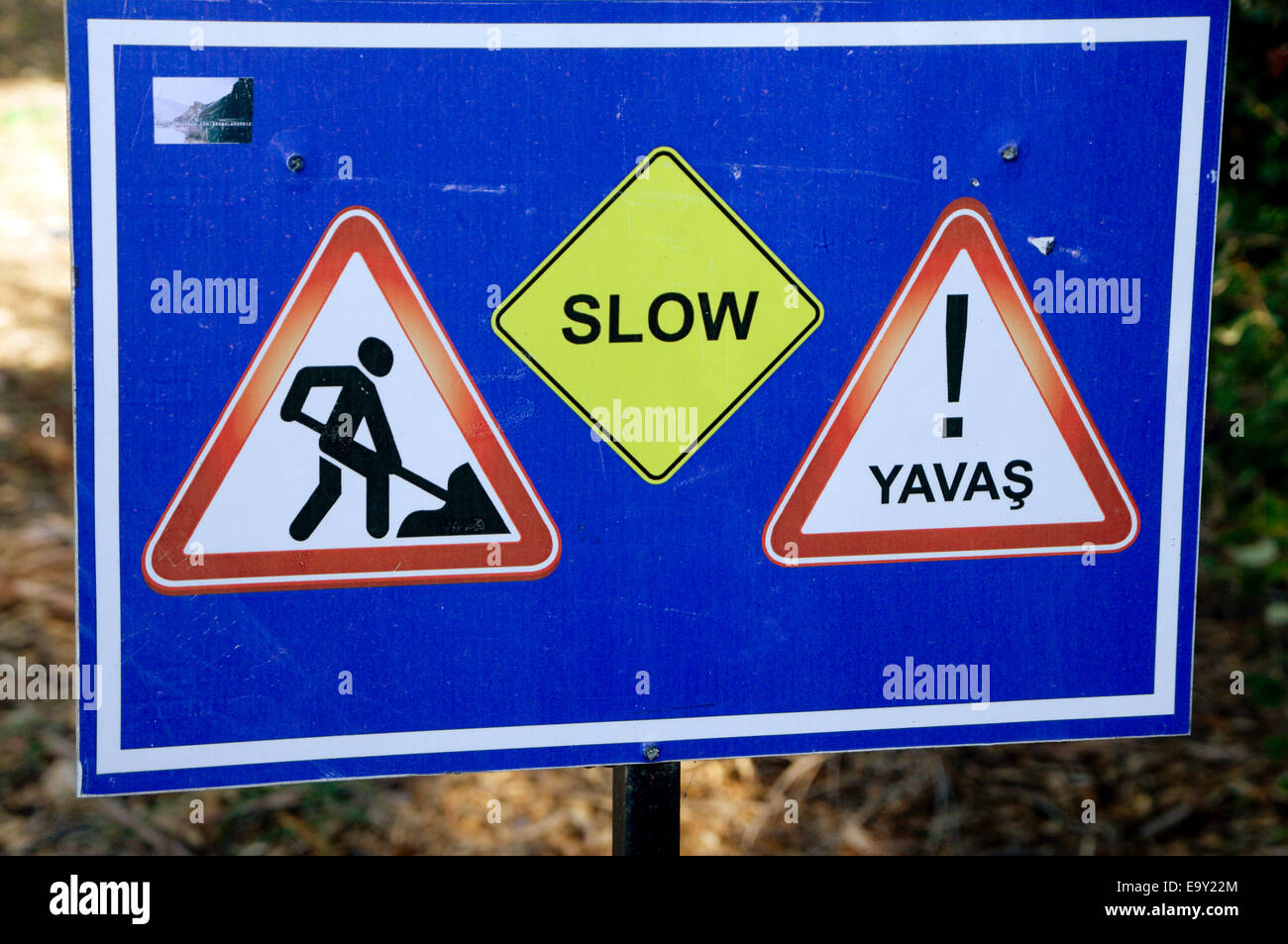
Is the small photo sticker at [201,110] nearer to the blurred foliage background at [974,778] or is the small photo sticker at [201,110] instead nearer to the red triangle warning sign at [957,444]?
the red triangle warning sign at [957,444]

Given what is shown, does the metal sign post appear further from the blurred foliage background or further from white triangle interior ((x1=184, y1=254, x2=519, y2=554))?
the blurred foliage background

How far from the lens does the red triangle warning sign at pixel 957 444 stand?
64.9 inches

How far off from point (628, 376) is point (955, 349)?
1.56 feet

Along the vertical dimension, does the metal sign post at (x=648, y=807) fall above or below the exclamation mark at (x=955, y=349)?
below

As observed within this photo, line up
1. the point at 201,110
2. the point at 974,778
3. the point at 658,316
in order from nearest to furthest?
the point at 201,110, the point at 658,316, the point at 974,778

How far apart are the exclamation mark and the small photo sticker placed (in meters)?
0.98

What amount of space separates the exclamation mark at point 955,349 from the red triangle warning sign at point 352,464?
601mm

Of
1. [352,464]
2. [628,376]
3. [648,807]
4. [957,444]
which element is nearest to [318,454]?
[352,464]

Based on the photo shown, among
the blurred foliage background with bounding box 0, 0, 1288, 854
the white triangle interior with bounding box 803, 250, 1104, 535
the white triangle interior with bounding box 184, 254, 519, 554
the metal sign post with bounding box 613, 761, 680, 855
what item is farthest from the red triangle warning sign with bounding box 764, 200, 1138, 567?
the blurred foliage background with bounding box 0, 0, 1288, 854

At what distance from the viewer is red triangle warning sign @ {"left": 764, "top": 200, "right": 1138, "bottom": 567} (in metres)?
1.65

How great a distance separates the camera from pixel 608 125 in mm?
1551

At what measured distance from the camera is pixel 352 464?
1559 millimetres

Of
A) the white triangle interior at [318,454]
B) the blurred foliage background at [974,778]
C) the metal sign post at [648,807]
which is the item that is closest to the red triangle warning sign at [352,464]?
the white triangle interior at [318,454]

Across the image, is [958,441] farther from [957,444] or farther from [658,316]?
[658,316]
